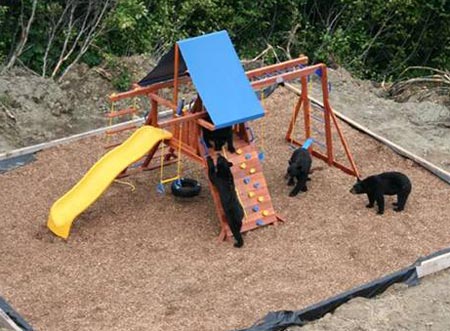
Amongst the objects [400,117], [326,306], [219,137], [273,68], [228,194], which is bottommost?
[400,117]

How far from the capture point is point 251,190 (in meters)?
9.47

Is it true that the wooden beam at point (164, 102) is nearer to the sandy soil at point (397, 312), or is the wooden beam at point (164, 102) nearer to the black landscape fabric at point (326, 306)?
the black landscape fabric at point (326, 306)

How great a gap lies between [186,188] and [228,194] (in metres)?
1.15

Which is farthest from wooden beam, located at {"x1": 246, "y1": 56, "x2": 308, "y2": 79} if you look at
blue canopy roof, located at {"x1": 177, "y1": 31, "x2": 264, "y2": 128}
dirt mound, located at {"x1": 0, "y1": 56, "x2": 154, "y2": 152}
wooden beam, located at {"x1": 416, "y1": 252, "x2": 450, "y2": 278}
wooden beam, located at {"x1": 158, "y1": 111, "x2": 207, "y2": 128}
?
dirt mound, located at {"x1": 0, "y1": 56, "x2": 154, "y2": 152}

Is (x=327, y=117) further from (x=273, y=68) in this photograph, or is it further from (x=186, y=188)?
(x=186, y=188)

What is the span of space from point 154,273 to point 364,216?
2.50 m

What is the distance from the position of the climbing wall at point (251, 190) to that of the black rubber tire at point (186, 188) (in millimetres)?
710

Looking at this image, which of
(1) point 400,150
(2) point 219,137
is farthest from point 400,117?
(2) point 219,137

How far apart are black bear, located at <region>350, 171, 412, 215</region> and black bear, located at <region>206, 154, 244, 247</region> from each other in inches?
58.4

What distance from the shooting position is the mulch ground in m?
8.00

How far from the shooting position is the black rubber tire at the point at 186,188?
992 cm

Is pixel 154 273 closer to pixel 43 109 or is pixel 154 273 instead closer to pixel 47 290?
pixel 47 290

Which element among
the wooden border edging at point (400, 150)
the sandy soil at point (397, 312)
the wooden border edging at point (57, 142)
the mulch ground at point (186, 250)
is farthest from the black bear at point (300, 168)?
the wooden border edging at point (57, 142)

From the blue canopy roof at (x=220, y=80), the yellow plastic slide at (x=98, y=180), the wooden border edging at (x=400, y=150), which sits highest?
the blue canopy roof at (x=220, y=80)
